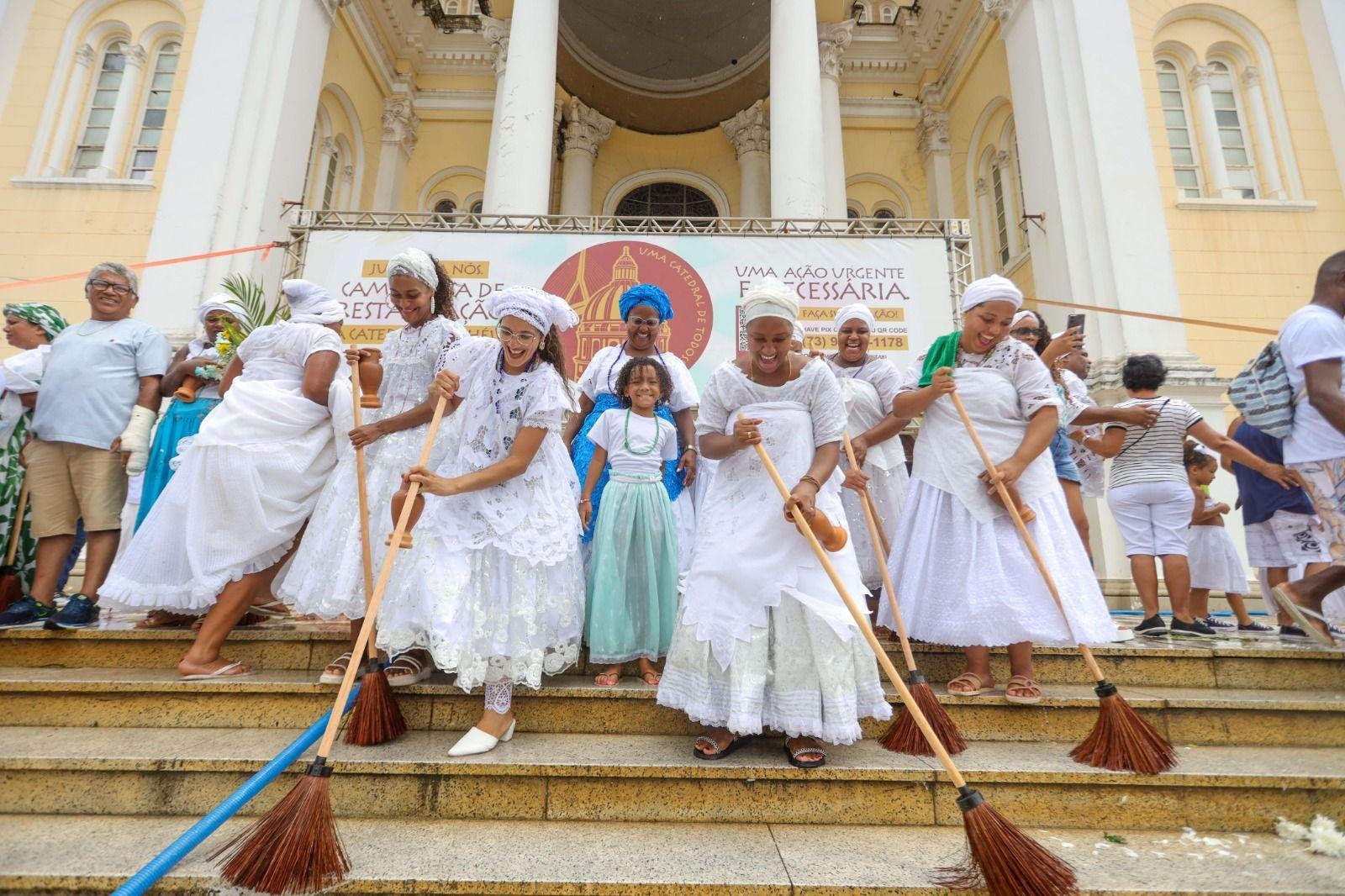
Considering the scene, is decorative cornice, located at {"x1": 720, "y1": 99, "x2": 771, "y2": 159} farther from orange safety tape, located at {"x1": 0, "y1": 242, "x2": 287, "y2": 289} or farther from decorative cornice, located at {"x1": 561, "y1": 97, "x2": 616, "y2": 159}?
orange safety tape, located at {"x1": 0, "y1": 242, "x2": 287, "y2": 289}

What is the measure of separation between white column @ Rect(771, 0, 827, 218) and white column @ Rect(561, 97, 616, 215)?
5850mm

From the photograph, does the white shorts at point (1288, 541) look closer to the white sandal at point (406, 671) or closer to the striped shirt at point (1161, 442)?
the striped shirt at point (1161, 442)

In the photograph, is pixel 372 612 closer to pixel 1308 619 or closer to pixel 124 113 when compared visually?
pixel 1308 619

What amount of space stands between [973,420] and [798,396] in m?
1.07

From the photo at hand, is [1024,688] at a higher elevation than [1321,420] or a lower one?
lower

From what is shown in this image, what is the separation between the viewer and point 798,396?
2725 millimetres

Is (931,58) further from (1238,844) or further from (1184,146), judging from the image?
(1238,844)

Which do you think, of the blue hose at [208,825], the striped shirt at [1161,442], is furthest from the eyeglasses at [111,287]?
the striped shirt at [1161,442]

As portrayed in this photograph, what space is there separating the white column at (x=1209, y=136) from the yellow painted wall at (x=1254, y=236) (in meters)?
0.46

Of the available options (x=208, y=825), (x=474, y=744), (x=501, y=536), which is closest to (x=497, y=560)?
(x=501, y=536)

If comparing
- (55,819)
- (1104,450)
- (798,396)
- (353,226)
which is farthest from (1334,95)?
(55,819)

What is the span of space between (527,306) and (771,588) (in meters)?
1.49

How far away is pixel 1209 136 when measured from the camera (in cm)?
978

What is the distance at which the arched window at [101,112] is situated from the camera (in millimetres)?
9719
